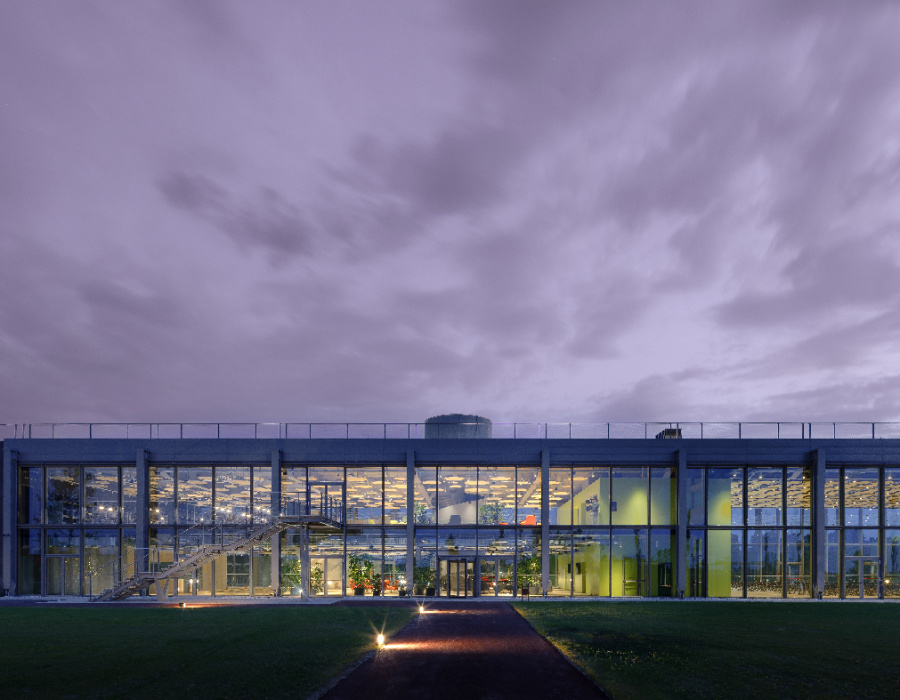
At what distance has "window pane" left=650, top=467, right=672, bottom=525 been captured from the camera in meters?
31.7

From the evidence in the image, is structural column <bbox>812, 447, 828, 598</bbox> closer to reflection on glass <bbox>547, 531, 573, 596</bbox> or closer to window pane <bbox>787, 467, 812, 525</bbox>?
window pane <bbox>787, 467, 812, 525</bbox>

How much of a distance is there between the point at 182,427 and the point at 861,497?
35.3 meters

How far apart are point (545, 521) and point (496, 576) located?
3641 mm

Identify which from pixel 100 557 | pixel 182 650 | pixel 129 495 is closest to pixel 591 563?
pixel 182 650

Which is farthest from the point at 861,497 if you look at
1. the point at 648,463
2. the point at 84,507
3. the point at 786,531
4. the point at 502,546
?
the point at 84,507

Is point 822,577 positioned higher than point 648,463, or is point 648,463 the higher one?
point 648,463

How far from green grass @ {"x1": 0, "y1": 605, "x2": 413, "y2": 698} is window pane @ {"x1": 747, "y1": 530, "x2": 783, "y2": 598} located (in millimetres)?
18219

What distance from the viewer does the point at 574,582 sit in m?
31.4

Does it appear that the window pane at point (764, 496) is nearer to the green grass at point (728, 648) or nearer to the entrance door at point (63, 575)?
the green grass at point (728, 648)

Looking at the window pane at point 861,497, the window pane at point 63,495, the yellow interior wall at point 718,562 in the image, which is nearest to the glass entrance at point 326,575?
the window pane at point 63,495

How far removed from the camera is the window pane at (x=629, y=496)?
31688mm

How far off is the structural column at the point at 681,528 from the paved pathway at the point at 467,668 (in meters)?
13.9

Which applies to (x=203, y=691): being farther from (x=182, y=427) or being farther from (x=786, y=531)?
(x=786, y=531)

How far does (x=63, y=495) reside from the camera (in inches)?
1273
